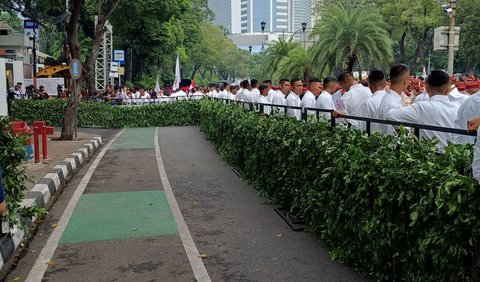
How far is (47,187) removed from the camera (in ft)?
27.7

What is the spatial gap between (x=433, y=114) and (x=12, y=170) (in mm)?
4511

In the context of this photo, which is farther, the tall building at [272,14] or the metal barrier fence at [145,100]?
the tall building at [272,14]

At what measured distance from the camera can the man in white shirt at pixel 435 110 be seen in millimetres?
5098

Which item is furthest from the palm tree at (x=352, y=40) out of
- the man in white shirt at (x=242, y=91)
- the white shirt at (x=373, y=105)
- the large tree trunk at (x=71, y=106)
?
the white shirt at (x=373, y=105)

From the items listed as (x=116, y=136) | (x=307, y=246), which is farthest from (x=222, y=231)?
(x=116, y=136)

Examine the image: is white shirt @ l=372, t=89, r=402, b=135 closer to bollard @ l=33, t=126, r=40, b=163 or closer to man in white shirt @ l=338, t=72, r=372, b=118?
man in white shirt @ l=338, t=72, r=372, b=118

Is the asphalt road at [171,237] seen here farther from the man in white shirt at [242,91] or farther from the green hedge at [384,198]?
the man in white shirt at [242,91]

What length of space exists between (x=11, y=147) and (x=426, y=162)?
→ 14.6ft

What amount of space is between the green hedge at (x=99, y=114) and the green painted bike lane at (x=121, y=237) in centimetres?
1301

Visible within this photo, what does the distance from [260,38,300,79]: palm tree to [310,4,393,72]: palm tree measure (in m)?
13.5

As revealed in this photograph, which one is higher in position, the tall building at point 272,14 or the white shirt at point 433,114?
the tall building at point 272,14

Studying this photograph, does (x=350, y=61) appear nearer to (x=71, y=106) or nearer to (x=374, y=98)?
(x=71, y=106)

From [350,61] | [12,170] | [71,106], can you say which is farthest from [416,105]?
[350,61]

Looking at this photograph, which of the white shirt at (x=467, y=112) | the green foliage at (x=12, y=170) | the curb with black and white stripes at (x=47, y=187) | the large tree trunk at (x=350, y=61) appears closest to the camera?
the white shirt at (x=467, y=112)
